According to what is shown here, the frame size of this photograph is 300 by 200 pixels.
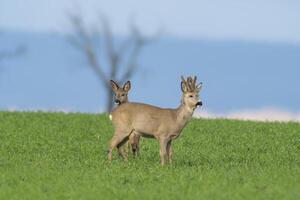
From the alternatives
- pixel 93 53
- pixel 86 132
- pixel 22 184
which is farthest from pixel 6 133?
pixel 93 53

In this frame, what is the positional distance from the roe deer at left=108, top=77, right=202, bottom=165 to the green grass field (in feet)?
2.30

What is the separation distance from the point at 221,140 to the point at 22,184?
11604mm

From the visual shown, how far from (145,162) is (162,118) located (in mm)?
1779

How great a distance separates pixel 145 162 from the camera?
21.1 m

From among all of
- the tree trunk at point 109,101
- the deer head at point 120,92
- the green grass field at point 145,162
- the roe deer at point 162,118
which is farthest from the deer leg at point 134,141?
the tree trunk at point 109,101

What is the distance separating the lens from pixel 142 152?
80.5ft

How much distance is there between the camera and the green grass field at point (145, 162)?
53.5ft

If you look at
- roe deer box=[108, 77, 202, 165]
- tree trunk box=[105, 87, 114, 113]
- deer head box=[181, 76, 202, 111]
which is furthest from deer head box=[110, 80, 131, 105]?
tree trunk box=[105, 87, 114, 113]

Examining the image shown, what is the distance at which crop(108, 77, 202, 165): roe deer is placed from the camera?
19562 mm

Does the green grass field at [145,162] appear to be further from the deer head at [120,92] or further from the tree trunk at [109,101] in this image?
the tree trunk at [109,101]

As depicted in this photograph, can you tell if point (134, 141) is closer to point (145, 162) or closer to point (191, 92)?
point (145, 162)

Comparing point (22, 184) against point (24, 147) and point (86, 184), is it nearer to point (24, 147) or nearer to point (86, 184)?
point (86, 184)

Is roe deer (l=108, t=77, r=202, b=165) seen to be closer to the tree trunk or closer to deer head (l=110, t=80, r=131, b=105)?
deer head (l=110, t=80, r=131, b=105)

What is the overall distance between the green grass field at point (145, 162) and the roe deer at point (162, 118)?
701mm
